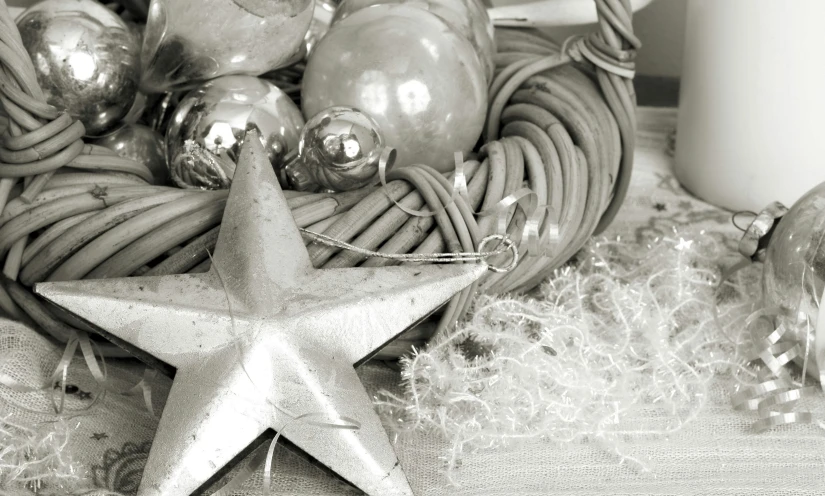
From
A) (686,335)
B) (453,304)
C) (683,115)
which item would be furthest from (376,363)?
(683,115)

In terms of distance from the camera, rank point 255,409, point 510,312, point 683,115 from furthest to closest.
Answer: point 683,115, point 510,312, point 255,409

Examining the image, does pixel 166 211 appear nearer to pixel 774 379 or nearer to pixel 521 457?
pixel 521 457

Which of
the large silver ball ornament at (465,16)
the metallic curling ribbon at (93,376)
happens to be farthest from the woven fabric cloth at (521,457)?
the large silver ball ornament at (465,16)

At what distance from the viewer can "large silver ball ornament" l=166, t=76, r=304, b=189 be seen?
52 cm

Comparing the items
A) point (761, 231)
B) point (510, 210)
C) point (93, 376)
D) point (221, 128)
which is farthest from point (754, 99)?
point (93, 376)

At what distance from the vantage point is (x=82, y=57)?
20.7 inches

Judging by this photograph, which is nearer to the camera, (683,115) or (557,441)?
(557,441)

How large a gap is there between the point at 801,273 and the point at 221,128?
1.11 feet

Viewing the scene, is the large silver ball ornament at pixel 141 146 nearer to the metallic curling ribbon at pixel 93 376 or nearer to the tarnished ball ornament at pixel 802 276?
the metallic curling ribbon at pixel 93 376

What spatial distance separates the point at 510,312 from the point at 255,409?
0.17 metres

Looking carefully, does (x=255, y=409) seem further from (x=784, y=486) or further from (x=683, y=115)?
(x=683, y=115)

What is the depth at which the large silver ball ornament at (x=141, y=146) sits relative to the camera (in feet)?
1.89

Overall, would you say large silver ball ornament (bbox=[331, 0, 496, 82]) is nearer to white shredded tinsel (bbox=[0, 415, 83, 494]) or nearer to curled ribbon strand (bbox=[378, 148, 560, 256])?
curled ribbon strand (bbox=[378, 148, 560, 256])

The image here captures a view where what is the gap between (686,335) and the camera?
540 mm
